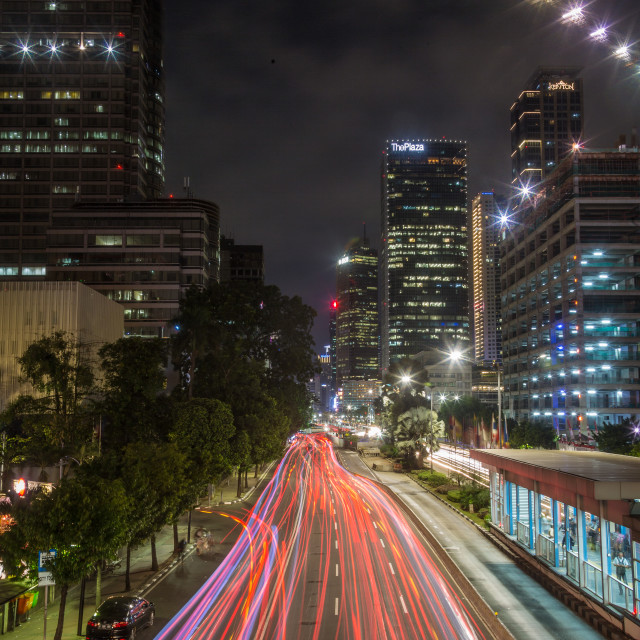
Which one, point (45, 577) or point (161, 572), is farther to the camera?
point (161, 572)

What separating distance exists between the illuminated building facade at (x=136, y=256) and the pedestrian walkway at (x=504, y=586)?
2314 inches

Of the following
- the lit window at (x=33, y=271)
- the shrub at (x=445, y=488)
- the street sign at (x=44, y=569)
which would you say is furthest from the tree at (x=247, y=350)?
the lit window at (x=33, y=271)

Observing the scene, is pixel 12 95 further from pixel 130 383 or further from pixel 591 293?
pixel 591 293

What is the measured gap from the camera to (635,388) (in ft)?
288

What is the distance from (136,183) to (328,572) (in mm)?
100975

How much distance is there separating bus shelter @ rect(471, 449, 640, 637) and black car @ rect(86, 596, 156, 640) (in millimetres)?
→ 15067

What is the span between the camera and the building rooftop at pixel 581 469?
19172 mm

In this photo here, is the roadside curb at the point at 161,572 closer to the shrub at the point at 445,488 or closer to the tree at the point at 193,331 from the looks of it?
the tree at the point at 193,331

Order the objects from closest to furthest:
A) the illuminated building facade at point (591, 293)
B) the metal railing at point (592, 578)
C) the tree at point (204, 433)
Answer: the metal railing at point (592, 578)
the tree at point (204, 433)
the illuminated building facade at point (591, 293)

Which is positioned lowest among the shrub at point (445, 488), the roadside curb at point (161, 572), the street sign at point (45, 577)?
the shrub at point (445, 488)

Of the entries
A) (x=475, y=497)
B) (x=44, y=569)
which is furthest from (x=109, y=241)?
(x=44, y=569)

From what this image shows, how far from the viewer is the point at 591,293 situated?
293 ft

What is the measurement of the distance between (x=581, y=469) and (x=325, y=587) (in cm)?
1115

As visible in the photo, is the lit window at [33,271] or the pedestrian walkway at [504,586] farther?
the lit window at [33,271]
